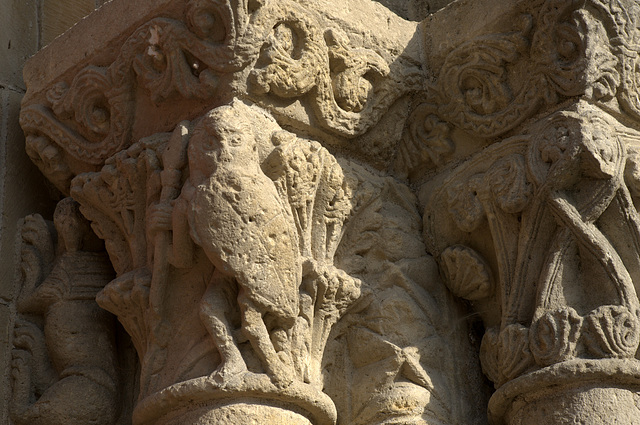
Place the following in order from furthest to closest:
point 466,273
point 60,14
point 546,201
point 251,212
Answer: point 60,14, point 466,273, point 546,201, point 251,212

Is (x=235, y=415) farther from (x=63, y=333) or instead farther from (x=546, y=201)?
(x=546, y=201)

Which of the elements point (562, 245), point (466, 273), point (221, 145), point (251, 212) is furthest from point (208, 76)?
point (562, 245)

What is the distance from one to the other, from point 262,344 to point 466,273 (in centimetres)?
73

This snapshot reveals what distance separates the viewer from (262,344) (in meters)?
2.98

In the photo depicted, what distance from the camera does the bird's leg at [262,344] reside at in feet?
9.74

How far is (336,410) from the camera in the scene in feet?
10.6

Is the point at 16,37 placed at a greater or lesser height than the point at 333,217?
greater

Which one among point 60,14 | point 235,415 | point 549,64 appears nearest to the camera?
point 235,415

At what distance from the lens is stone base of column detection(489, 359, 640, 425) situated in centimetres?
290

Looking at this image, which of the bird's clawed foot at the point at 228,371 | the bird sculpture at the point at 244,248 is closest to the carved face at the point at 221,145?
the bird sculpture at the point at 244,248

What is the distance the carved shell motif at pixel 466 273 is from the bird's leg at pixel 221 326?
0.73 m

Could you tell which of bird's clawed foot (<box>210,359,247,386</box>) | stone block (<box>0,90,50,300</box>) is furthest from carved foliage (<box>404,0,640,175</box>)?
stone block (<box>0,90,50,300</box>)

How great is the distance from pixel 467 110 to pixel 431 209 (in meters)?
0.32

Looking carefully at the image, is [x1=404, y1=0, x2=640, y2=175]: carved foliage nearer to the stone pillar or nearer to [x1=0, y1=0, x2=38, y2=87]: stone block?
the stone pillar
